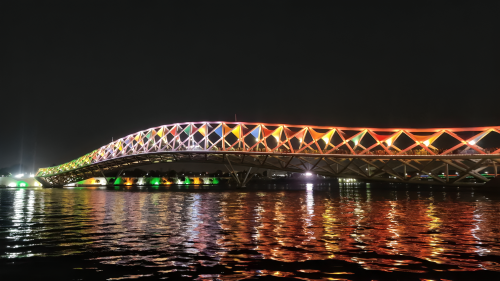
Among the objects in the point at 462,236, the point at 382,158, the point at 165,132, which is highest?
the point at 165,132

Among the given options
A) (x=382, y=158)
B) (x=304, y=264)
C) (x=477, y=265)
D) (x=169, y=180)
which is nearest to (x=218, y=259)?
(x=304, y=264)

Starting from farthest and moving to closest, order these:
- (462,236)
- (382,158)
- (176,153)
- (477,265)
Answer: (176,153), (382,158), (462,236), (477,265)

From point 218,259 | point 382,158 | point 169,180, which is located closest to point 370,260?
point 218,259

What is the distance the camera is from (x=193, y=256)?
997 centimetres

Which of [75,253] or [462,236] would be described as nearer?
[75,253]

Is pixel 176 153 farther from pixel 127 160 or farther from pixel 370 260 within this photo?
pixel 370 260

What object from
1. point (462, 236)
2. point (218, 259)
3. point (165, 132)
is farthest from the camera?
point (165, 132)

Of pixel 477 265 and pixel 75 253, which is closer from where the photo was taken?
pixel 477 265

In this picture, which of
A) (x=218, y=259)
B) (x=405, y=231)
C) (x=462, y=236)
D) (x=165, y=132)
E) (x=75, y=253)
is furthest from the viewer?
(x=165, y=132)

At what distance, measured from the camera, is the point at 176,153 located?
78000 millimetres

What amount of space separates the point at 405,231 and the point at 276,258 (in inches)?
299

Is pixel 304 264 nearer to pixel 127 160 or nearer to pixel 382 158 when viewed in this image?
pixel 382 158

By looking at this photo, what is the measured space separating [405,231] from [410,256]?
5312mm

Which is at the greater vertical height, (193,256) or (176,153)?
(176,153)
